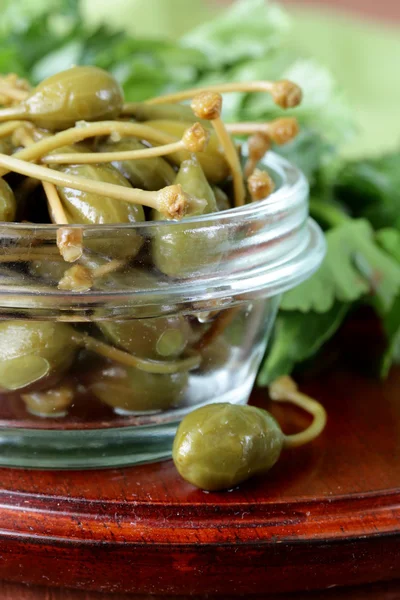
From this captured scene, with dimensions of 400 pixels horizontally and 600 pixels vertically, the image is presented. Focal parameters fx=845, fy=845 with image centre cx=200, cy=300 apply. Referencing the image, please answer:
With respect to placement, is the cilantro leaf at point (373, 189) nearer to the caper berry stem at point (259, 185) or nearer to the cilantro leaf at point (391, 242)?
the cilantro leaf at point (391, 242)

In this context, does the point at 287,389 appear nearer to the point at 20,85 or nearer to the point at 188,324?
the point at 188,324

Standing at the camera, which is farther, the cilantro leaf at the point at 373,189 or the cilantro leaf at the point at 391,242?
the cilantro leaf at the point at 373,189

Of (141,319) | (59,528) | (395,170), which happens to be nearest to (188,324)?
(141,319)

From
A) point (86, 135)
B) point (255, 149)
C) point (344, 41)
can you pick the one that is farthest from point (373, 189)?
point (344, 41)

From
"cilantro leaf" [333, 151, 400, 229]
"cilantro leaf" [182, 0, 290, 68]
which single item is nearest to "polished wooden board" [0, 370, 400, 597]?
"cilantro leaf" [333, 151, 400, 229]

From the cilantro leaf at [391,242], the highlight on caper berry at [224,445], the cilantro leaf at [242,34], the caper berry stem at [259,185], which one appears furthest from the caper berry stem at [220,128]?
the cilantro leaf at [242,34]
